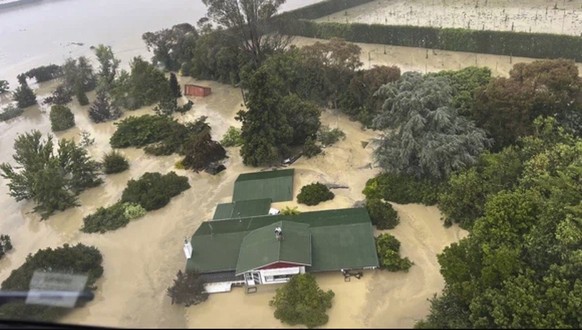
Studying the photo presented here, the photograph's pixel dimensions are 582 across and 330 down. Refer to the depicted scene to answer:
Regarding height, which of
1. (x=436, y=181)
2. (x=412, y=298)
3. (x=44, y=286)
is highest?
(x=44, y=286)

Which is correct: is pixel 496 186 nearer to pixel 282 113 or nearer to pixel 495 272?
pixel 495 272

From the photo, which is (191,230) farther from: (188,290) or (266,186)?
(188,290)

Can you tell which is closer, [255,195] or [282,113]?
[255,195]

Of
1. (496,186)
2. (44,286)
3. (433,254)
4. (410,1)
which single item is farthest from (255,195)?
(410,1)

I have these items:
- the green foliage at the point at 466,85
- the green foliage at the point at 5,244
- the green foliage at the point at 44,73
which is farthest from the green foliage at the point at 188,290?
the green foliage at the point at 44,73

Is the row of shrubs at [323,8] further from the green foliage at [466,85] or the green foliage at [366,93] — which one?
the green foliage at [466,85]
